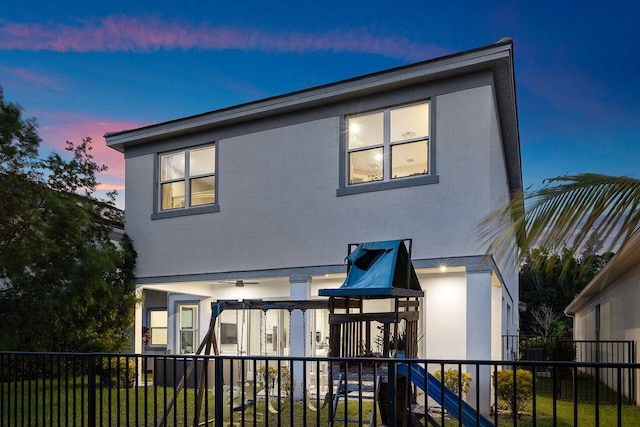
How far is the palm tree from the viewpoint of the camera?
3461 mm

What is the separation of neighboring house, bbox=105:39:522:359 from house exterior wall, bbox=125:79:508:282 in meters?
0.03

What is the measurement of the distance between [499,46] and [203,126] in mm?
6747

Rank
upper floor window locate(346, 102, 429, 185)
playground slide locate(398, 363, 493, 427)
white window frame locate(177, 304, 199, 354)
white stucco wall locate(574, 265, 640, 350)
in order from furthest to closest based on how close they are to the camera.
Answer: white window frame locate(177, 304, 199, 354) → white stucco wall locate(574, 265, 640, 350) → upper floor window locate(346, 102, 429, 185) → playground slide locate(398, 363, 493, 427)

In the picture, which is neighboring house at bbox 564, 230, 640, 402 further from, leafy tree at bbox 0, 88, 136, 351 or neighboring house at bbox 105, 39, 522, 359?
leafy tree at bbox 0, 88, 136, 351

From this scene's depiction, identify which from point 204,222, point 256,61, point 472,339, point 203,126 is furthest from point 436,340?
point 256,61

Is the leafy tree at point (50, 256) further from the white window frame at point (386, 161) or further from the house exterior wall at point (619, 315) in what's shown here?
the house exterior wall at point (619, 315)

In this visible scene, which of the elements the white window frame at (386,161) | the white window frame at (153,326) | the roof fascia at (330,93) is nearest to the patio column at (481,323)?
the white window frame at (386,161)

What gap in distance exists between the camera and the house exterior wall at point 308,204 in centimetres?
1021

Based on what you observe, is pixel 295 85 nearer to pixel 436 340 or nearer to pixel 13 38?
pixel 13 38

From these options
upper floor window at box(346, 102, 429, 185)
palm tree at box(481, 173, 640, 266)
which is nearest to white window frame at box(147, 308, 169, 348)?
upper floor window at box(346, 102, 429, 185)

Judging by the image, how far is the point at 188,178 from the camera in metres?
13.5

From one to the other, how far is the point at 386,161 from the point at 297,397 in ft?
17.2

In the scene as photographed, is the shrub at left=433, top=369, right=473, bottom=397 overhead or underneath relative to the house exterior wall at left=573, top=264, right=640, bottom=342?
underneath

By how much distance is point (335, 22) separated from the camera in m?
16.7
